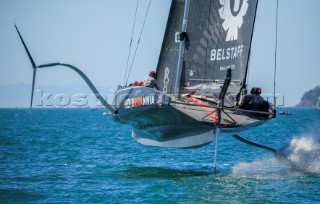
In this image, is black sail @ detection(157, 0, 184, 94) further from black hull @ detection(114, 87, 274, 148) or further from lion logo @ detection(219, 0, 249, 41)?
lion logo @ detection(219, 0, 249, 41)

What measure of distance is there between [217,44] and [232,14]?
866 millimetres

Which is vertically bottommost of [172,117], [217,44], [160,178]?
[160,178]

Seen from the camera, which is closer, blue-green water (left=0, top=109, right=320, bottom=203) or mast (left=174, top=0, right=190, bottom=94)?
blue-green water (left=0, top=109, right=320, bottom=203)

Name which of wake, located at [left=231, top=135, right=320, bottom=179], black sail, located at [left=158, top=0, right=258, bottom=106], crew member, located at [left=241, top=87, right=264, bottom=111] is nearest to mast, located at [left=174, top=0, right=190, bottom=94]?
black sail, located at [left=158, top=0, right=258, bottom=106]

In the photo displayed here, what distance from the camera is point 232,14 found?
16.0 m

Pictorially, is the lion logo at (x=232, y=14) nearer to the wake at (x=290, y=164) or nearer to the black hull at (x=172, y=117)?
the black hull at (x=172, y=117)

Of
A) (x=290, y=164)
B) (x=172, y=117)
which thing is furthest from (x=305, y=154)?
(x=172, y=117)

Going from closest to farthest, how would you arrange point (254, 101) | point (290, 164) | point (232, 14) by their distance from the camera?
point (254, 101) < point (232, 14) < point (290, 164)

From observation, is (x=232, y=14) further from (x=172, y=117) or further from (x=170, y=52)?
(x=172, y=117)

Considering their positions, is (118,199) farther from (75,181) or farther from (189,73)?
(189,73)

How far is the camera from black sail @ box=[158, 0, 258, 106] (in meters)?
15.6

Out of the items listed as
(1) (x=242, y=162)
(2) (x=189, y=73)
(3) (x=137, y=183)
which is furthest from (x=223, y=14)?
(1) (x=242, y=162)

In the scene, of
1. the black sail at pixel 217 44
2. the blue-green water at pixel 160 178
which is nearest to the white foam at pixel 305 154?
the blue-green water at pixel 160 178

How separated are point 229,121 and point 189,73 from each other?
218 centimetres
